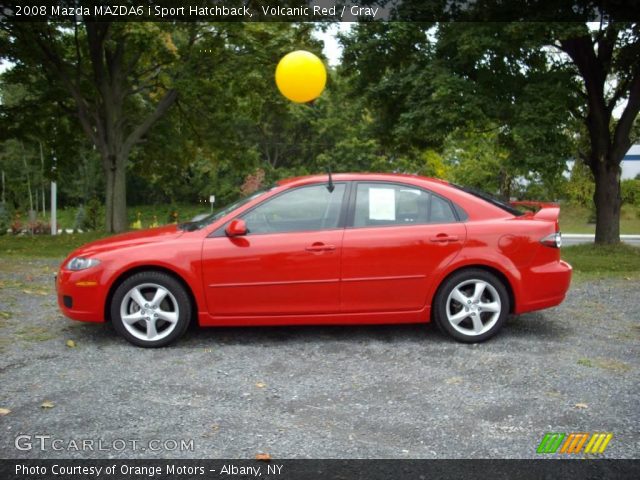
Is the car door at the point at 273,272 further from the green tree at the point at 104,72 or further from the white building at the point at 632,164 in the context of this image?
the white building at the point at 632,164

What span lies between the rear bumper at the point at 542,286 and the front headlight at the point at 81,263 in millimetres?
3666

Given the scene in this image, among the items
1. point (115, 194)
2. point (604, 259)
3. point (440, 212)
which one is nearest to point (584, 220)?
point (604, 259)

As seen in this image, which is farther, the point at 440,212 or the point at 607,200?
the point at 607,200

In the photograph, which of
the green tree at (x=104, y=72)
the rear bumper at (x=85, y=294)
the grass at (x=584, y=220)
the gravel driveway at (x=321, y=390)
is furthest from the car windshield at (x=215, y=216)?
the grass at (x=584, y=220)

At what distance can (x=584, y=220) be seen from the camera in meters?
33.8

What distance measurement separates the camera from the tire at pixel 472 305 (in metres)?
5.12

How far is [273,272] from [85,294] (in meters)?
1.60

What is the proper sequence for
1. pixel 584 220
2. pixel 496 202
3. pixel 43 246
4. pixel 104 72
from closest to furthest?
1. pixel 496 202
2. pixel 43 246
3. pixel 104 72
4. pixel 584 220

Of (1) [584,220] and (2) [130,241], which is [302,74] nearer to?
(2) [130,241]

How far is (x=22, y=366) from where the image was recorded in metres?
4.54

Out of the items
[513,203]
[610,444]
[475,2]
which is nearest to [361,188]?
[513,203]

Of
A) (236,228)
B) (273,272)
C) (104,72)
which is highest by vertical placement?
(104,72)

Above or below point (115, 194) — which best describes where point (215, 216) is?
below

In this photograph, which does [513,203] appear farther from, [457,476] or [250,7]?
[250,7]
